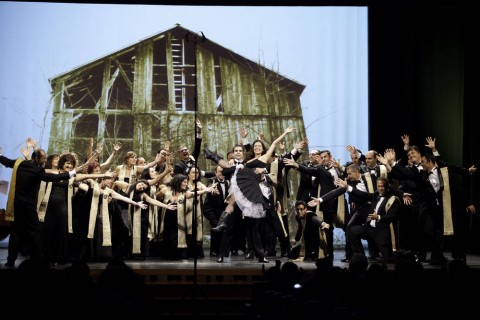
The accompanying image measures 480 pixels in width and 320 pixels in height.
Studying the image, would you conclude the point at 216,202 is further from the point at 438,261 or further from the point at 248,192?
the point at 438,261

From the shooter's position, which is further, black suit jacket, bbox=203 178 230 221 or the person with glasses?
black suit jacket, bbox=203 178 230 221

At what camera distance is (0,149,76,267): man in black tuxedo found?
26.0 feet

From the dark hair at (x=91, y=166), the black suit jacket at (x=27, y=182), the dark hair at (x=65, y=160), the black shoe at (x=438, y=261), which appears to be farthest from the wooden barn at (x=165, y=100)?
the black suit jacket at (x=27, y=182)

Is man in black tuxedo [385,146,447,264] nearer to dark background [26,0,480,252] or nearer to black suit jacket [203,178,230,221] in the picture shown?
black suit jacket [203,178,230,221]

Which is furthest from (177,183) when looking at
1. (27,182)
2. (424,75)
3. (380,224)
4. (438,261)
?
(424,75)

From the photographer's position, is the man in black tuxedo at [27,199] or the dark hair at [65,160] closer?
the man in black tuxedo at [27,199]

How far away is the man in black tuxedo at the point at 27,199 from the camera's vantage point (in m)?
7.93

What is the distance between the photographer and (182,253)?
9.28 m

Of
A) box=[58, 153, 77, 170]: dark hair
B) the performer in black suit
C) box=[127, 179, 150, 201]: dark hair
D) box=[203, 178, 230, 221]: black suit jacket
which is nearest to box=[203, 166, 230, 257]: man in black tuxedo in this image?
box=[203, 178, 230, 221]: black suit jacket

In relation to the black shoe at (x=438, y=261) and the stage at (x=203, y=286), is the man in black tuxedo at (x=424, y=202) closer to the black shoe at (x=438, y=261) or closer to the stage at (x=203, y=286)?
the black shoe at (x=438, y=261)

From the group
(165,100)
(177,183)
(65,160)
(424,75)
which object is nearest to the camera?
(65,160)

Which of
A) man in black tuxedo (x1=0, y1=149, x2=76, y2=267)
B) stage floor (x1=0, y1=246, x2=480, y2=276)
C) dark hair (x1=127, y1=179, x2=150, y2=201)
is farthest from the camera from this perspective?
dark hair (x1=127, y1=179, x2=150, y2=201)

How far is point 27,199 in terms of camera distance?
7984 millimetres

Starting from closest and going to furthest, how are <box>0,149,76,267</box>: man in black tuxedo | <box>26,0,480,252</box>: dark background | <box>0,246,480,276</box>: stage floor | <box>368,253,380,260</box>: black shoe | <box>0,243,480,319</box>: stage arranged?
<box>0,243,480,319</box>: stage
<box>0,246,480,276</box>: stage floor
<box>0,149,76,267</box>: man in black tuxedo
<box>368,253,380,260</box>: black shoe
<box>26,0,480,252</box>: dark background
